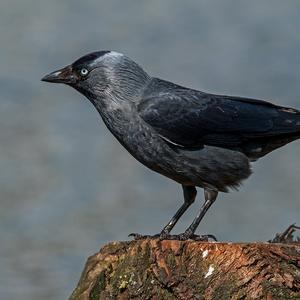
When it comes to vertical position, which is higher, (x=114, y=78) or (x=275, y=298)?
(x=114, y=78)

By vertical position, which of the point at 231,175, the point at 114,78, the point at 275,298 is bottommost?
the point at 275,298

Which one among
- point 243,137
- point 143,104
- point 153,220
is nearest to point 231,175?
point 243,137

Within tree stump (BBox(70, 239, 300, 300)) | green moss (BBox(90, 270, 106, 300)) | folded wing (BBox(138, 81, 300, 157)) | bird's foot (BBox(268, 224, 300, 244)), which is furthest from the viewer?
folded wing (BBox(138, 81, 300, 157))

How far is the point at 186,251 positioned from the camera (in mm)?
7695

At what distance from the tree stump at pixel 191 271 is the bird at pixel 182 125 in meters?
0.89

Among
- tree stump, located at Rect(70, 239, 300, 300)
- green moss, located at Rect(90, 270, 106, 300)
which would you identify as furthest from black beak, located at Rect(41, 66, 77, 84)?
green moss, located at Rect(90, 270, 106, 300)

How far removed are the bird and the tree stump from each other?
0.89 meters

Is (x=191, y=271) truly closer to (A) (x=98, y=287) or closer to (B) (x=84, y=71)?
(A) (x=98, y=287)

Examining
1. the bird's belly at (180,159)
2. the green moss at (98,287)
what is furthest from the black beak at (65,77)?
the green moss at (98,287)

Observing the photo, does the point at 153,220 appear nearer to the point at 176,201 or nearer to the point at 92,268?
the point at 176,201

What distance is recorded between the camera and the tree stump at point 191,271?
24.2 feet

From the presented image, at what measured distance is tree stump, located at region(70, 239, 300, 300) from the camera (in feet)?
24.2

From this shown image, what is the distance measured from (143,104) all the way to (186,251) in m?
1.80

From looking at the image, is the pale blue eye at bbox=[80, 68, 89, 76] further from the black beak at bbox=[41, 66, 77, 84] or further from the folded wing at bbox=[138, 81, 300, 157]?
the folded wing at bbox=[138, 81, 300, 157]
